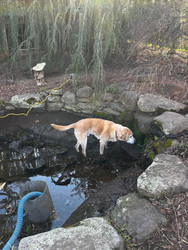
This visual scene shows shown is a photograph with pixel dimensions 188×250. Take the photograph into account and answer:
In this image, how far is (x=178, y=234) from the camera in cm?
198

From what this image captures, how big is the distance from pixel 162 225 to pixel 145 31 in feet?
15.5

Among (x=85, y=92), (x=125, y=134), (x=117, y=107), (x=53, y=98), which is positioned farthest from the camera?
(x=53, y=98)

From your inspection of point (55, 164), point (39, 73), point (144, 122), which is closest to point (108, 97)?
point (144, 122)

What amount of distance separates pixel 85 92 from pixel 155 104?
2.10 meters

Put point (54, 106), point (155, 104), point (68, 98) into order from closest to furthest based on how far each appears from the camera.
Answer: point (155, 104)
point (68, 98)
point (54, 106)

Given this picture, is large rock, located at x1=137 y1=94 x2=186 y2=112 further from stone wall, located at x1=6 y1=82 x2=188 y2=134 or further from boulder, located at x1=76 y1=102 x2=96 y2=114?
boulder, located at x1=76 y1=102 x2=96 y2=114

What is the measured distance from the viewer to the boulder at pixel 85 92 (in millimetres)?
5555

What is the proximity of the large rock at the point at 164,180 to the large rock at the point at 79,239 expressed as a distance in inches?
28.3

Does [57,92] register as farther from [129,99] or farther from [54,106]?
[129,99]

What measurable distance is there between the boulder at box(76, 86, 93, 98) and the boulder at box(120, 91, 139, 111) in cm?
101

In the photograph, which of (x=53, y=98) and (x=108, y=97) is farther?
(x=53, y=98)

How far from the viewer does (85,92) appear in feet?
18.2

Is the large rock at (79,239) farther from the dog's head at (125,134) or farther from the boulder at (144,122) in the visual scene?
the boulder at (144,122)

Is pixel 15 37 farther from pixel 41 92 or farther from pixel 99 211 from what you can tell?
pixel 99 211
